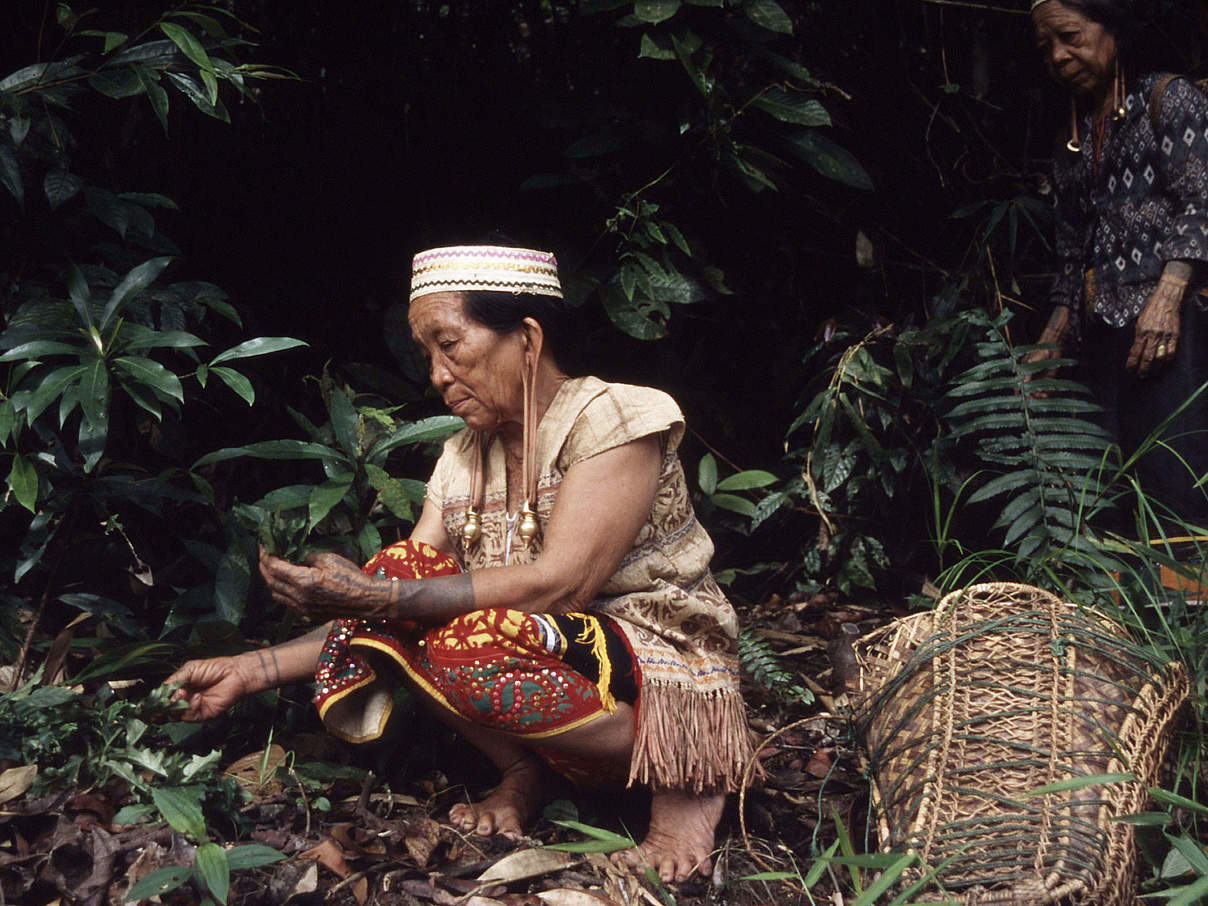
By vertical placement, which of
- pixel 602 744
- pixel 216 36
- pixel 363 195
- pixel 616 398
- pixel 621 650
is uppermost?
pixel 216 36

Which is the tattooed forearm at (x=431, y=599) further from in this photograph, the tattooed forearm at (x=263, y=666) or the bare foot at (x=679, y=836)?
the bare foot at (x=679, y=836)

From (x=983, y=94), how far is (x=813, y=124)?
0.91m

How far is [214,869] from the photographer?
1.66 metres

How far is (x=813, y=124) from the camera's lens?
3051 millimetres

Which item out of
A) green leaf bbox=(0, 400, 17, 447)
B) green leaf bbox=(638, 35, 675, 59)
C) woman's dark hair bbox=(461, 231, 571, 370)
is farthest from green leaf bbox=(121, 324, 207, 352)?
green leaf bbox=(638, 35, 675, 59)

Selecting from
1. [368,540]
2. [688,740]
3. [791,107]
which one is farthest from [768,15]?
[688,740]

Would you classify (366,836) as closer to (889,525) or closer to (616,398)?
(616,398)

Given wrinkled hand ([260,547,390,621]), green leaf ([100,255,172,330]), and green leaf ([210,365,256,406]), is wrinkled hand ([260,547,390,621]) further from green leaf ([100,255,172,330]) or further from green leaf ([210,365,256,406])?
green leaf ([100,255,172,330])

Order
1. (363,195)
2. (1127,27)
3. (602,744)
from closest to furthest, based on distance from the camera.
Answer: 1. (602,744)
2. (1127,27)
3. (363,195)

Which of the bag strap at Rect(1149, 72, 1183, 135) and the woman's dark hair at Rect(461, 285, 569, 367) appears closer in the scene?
the woman's dark hair at Rect(461, 285, 569, 367)

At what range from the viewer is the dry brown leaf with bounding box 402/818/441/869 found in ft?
6.84

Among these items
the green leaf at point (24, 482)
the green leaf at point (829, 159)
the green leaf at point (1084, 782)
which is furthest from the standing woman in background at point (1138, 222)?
the green leaf at point (24, 482)

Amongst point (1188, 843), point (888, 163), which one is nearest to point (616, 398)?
point (1188, 843)

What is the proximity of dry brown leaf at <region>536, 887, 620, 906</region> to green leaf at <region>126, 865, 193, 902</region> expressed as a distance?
583 mm
